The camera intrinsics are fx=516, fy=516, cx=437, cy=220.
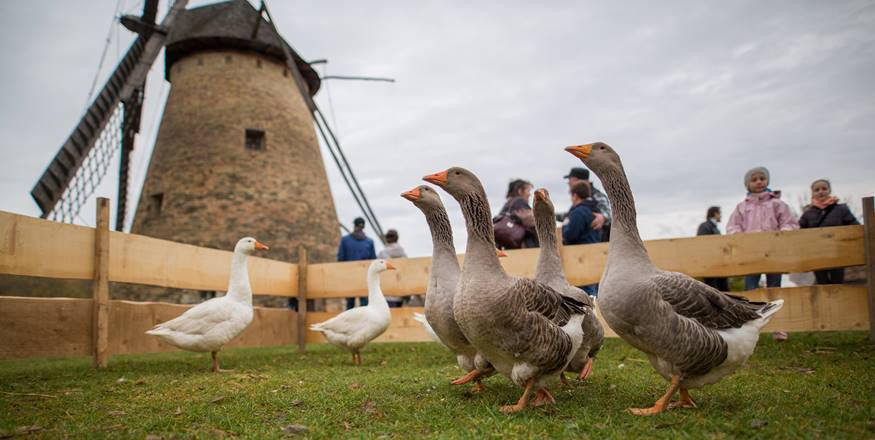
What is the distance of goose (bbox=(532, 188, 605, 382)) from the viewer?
14.2 feet

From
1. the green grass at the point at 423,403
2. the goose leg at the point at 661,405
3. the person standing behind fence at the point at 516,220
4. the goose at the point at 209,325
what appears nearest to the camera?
the green grass at the point at 423,403

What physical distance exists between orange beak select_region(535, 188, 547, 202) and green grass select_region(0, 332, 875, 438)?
1.68 metres

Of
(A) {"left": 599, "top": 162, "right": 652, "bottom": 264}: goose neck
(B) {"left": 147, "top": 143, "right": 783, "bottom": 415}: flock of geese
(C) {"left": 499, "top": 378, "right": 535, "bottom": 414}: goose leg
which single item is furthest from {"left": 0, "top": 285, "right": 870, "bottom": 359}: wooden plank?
(C) {"left": 499, "top": 378, "right": 535, "bottom": 414}: goose leg

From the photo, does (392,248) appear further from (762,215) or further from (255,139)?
(255,139)

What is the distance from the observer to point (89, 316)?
5727 millimetres

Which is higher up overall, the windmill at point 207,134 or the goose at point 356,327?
the windmill at point 207,134

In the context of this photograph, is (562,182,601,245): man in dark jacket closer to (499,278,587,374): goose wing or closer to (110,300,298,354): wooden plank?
(499,278,587,374): goose wing

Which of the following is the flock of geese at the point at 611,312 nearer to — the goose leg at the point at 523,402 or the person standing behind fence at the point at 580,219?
the goose leg at the point at 523,402

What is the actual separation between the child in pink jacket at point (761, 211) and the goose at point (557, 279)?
4.01 m

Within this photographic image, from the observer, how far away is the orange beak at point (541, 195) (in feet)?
15.5

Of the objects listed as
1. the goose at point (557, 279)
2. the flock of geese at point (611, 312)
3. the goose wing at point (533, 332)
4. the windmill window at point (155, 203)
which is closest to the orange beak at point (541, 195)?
the goose at point (557, 279)

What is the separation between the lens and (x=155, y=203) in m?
17.1

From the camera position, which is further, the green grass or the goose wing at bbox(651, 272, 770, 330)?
the goose wing at bbox(651, 272, 770, 330)

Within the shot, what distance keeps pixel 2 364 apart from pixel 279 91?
12.8m
